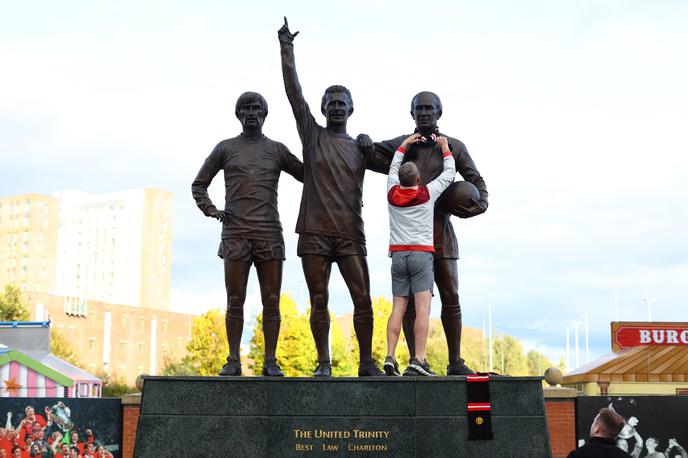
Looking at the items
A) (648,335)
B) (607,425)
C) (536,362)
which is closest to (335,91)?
(607,425)

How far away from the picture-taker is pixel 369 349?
8.17m

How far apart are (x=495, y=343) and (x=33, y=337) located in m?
46.9

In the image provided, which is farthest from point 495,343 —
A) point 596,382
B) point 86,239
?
point 86,239

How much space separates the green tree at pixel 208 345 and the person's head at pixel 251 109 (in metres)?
38.3

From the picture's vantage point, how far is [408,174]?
7855 mm

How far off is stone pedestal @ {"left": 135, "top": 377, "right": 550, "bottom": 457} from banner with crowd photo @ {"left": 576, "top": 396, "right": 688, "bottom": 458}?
337 inches

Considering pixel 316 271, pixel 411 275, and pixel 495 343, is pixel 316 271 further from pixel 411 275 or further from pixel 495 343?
pixel 495 343

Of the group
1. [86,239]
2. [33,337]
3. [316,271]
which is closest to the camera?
[316,271]

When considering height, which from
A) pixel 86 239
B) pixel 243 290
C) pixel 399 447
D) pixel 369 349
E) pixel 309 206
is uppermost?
pixel 86 239

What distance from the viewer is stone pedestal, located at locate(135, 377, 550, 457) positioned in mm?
7484

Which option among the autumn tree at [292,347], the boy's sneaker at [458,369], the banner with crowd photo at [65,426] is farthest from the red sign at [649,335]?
the boy's sneaker at [458,369]

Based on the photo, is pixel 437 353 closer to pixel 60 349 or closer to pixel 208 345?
pixel 208 345

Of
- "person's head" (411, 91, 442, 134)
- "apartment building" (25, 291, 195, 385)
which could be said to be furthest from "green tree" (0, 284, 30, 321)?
"person's head" (411, 91, 442, 134)

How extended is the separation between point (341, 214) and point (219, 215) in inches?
46.4
